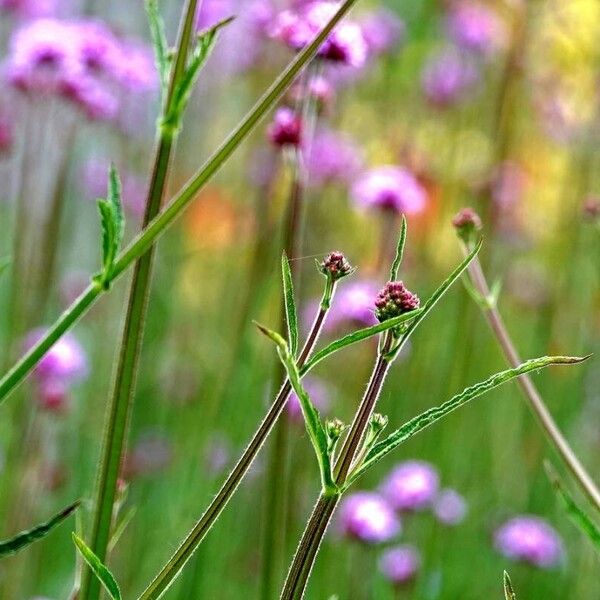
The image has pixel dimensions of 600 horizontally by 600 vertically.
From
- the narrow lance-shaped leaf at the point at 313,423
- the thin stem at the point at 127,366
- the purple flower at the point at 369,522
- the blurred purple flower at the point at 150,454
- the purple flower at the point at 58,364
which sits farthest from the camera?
the blurred purple flower at the point at 150,454

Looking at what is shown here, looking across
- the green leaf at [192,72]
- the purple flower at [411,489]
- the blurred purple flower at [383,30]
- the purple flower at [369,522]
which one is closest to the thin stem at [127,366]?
the green leaf at [192,72]

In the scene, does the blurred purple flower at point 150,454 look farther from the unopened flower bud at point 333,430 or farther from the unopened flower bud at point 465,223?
the unopened flower bud at point 333,430

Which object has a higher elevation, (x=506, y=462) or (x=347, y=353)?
(x=347, y=353)

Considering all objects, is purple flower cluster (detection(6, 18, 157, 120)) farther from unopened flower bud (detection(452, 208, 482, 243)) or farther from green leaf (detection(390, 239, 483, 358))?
green leaf (detection(390, 239, 483, 358))

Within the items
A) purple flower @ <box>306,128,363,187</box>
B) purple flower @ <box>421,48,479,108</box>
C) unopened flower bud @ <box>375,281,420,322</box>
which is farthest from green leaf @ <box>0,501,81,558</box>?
purple flower @ <box>421,48,479,108</box>

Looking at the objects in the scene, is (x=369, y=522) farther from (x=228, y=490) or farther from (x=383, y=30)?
(x=383, y=30)

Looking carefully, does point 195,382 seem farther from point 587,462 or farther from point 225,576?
point 587,462

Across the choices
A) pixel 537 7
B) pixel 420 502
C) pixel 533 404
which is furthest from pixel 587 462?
pixel 533 404
